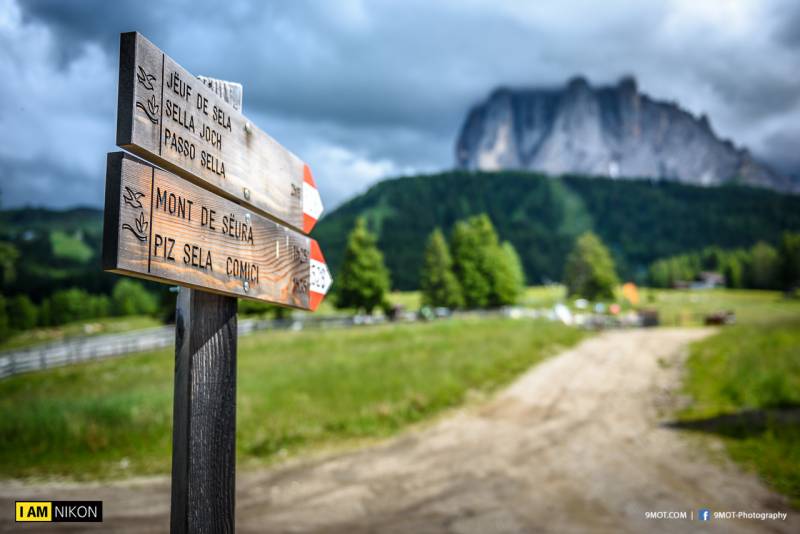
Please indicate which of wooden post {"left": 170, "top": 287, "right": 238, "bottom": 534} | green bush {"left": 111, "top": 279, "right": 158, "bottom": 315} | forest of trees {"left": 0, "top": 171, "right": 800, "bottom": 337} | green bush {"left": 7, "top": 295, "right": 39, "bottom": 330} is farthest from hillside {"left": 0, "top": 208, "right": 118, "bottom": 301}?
wooden post {"left": 170, "top": 287, "right": 238, "bottom": 534}

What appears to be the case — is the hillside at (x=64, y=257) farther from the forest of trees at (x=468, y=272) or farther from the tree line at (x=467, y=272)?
the forest of trees at (x=468, y=272)

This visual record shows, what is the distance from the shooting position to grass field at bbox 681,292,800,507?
8531 millimetres

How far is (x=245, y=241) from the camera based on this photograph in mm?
2703

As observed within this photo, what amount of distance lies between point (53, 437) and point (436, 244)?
4636 centimetres

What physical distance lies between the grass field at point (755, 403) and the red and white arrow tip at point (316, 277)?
7.00 metres

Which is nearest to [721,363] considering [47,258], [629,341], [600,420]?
[600,420]

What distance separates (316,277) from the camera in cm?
351

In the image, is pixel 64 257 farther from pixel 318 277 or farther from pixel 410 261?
pixel 318 277

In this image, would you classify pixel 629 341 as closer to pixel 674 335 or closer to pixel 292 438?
pixel 674 335

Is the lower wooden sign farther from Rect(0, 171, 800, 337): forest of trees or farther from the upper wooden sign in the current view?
Rect(0, 171, 800, 337): forest of trees

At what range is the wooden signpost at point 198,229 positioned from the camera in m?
1.99

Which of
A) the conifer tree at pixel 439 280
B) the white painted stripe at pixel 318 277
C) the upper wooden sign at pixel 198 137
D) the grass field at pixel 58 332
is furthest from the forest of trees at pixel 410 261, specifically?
the upper wooden sign at pixel 198 137

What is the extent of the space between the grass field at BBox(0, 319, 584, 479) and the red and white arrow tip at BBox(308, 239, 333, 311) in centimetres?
691

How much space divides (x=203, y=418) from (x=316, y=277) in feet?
4.19
